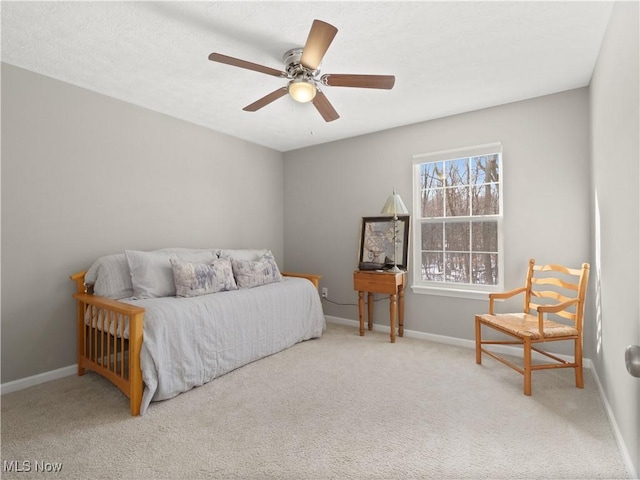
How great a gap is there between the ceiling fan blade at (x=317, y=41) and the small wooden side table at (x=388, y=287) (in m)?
2.19

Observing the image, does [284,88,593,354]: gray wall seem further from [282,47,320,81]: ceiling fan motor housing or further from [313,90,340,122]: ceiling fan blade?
[282,47,320,81]: ceiling fan motor housing

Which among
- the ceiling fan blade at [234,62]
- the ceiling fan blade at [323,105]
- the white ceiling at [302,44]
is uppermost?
the white ceiling at [302,44]

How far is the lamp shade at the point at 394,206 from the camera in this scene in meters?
3.53

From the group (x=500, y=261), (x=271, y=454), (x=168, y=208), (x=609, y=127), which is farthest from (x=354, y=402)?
(x=168, y=208)

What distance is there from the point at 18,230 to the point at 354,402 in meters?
2.70

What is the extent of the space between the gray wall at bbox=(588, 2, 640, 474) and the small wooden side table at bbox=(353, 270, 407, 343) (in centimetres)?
161

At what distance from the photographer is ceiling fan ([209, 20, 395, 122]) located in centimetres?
176

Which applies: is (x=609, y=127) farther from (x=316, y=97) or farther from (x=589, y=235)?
(x=316, y=97)

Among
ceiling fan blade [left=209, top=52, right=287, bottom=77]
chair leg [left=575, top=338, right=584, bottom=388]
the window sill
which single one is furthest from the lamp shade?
ceiling fan blade [left=209, top=52, right=287, bottom=77]

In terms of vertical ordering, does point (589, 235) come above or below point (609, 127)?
below

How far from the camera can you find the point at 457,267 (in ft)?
11.5

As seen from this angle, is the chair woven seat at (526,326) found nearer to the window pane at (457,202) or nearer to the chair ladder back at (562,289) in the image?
the chair ladder back at (562,289)

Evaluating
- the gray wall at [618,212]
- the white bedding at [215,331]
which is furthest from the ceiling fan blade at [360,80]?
the white bedding at [215,331]

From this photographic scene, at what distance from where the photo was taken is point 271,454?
5.61ft
